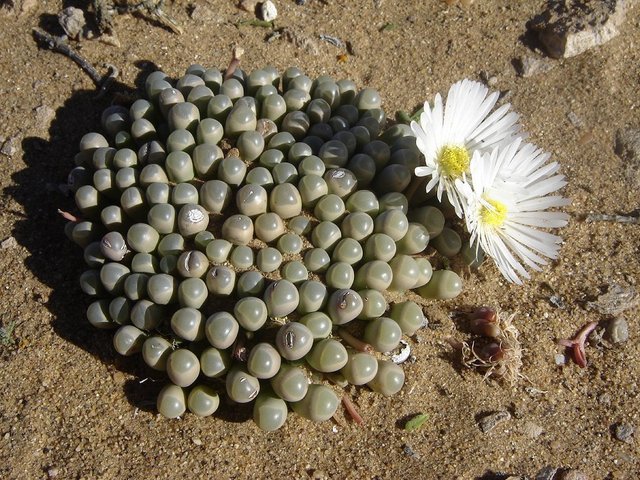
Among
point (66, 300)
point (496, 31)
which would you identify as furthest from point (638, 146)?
point (66, 300)

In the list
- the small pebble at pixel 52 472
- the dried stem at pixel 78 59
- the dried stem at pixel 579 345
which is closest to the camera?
the small pebble at pixel 52 472

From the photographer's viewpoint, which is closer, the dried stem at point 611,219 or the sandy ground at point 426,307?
the sandy ground at point 426,307

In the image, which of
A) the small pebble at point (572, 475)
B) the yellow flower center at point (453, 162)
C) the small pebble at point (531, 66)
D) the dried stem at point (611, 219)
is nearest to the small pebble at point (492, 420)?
the small pebble at point (572, 475)

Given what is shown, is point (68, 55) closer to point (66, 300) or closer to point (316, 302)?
point (66, 300)

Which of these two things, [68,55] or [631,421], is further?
[68,55]

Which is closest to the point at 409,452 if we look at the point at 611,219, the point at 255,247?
the point at 255,247

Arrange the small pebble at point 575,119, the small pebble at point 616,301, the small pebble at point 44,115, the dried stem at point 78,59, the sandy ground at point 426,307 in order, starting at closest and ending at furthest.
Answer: the sandy ground at point 426,307 < the small pebble at point 616,301 < the small pebble at point 44,115 < the dried stem at point 78,59 < the small pebble at point 575,119

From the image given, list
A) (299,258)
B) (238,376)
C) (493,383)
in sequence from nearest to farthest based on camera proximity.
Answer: (238,376)
(299,258)
(493,383)

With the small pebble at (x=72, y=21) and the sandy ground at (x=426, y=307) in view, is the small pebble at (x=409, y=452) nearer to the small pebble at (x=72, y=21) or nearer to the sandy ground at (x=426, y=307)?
the sandy ground at (x=426, y=307)
